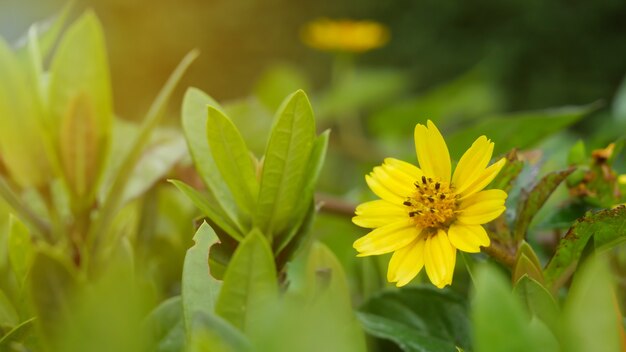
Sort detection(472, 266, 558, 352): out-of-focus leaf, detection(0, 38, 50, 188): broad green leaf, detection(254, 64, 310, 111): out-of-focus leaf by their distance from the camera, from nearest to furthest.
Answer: detection(472, 266, 558, 352): out-of-focus leaf
detection(0, 38, 50, 188): broad green leaf
detection(254, 64, 310, 111): out-of-focus leaf

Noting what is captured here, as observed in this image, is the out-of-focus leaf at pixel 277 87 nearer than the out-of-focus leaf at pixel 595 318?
No

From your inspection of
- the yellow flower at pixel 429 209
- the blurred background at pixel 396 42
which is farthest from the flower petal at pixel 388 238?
the blurred background at pixel 396 42

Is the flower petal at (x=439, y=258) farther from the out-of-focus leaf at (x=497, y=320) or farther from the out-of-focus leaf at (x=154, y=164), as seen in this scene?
the out-of-focus leaf at (x=154, y=164)

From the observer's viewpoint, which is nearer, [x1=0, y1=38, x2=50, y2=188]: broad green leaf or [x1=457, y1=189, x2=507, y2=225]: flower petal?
[x1=457, y1=189, x2=507, y2=225]: flower petal

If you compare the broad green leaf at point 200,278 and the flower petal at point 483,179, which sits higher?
the flower petal at point 483,179

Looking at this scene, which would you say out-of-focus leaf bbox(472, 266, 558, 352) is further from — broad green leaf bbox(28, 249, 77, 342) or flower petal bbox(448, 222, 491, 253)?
broad green leaf bbox(28, 249, 77, 342)

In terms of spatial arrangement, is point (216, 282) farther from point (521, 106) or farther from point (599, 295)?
point (521, 106)

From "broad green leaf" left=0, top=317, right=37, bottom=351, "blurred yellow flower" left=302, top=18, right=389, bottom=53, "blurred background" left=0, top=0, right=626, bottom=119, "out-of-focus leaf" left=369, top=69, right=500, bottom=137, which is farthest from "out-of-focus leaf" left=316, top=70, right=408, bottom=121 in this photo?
"blurred background" left=0, top=0, right=626, bottom=119
